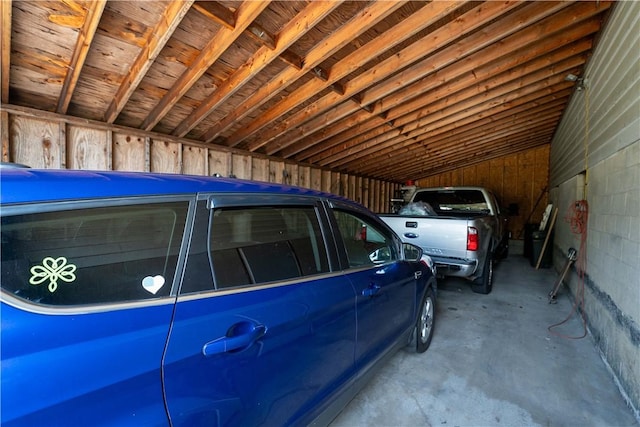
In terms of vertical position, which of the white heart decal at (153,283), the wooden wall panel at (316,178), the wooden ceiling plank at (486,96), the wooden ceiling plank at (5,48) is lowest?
the white heart decal at (153,283)

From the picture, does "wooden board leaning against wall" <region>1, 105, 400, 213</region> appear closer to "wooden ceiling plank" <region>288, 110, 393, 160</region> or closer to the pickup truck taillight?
"wooden ceiling plank" <region>288, 110, 393, 160</region>

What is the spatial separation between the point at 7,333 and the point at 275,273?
3.16ft

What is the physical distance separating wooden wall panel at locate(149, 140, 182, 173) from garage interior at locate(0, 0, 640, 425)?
0.02 meters

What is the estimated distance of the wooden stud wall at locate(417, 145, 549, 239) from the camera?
1109 centimetres

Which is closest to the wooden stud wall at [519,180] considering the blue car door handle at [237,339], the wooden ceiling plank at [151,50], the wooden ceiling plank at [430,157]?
the wooden ceiling plank at [430,157]

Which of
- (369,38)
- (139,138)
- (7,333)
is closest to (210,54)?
(369,38)

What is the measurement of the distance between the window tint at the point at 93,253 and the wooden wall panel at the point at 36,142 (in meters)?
3.94

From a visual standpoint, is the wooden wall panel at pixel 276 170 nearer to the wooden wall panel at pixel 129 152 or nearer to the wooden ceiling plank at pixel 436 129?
the wooden ceiling plank at pixel 436 129

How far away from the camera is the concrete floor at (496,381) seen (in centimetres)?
219

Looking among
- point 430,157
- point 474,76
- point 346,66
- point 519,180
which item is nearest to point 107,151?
point 346,66

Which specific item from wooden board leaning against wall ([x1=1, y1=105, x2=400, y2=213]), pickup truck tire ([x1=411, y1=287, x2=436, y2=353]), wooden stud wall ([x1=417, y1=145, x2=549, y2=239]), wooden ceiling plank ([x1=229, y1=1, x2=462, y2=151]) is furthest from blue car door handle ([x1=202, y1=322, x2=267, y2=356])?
wooden stud wall ([x1=417, y1=145, x2=549, y2=239])

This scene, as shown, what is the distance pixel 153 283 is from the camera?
1078 mm

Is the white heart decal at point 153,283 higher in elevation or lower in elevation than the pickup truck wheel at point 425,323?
higher

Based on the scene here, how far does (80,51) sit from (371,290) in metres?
3.66
